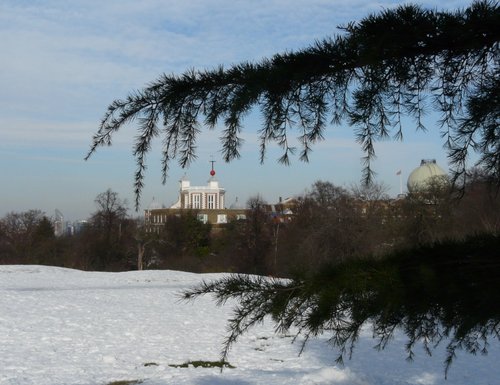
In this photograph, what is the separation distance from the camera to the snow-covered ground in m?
8.71

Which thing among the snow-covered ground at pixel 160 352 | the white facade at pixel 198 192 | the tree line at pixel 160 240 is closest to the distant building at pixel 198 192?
the white facade at pixel 198 192

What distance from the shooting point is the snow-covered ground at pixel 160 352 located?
28.6ft

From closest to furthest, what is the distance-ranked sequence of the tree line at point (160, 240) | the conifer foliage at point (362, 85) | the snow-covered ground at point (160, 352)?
the conifer foliage at point (362, 85)
the snow-covered ground at point (160, 352)
the tree line at point (160, 240)

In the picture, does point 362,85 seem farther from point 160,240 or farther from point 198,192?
point 160,240

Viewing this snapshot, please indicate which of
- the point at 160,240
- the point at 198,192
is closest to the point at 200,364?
the point at 198,192

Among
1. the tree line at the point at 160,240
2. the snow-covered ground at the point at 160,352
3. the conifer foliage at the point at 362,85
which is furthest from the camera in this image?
the tree line at the point at 160,240

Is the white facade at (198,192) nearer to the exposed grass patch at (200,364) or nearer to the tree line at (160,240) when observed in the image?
the exposed grass patch at (200,364)

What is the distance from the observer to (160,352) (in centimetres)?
1052

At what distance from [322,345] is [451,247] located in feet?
28.2

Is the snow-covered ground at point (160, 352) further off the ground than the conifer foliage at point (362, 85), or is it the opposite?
the conifer foliage at point (362, 85)

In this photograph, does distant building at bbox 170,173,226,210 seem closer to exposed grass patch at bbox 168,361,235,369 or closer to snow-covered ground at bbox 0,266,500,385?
snow-covered ground at bbox 0,266,500,385

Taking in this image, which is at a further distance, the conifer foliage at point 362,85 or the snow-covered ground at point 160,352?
the snow-covered ground at point 160,352

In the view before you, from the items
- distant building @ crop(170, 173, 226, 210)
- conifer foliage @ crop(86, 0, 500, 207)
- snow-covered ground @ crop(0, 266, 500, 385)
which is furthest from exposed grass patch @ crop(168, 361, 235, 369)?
conifer foliage @ crop(86, 0, 500, 207)

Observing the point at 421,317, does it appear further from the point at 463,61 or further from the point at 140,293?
the point at 140,293
